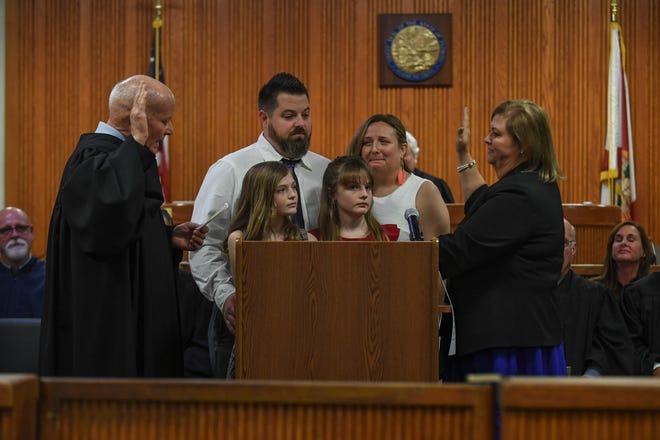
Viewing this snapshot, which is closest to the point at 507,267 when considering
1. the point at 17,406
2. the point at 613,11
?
the point at 17,406

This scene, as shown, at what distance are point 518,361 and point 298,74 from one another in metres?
6.75

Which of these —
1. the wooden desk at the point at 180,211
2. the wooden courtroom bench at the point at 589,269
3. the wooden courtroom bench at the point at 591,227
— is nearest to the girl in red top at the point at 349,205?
the wooden courtroom bench at the point at 589,269

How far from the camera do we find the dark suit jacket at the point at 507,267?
10.8 feet

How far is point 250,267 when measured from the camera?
294 centimetres

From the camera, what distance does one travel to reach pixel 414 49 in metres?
9.59

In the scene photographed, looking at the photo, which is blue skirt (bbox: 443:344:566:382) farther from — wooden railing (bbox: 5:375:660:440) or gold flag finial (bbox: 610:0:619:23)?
gold flag finial (bbox: 610:0:619:23)

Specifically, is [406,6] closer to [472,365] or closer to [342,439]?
[472,365]

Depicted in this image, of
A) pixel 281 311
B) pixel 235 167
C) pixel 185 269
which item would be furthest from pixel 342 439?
pixel 185 269

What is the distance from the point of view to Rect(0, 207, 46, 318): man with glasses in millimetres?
6207

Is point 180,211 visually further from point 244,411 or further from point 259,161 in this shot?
point 244,411

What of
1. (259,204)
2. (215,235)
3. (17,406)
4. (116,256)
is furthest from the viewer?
(215,235)

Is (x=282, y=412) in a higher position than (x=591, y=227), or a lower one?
lower

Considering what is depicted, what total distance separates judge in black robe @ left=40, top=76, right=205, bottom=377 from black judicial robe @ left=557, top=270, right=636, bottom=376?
264cm

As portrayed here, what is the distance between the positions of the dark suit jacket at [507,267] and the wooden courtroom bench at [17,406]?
5.75 feet
